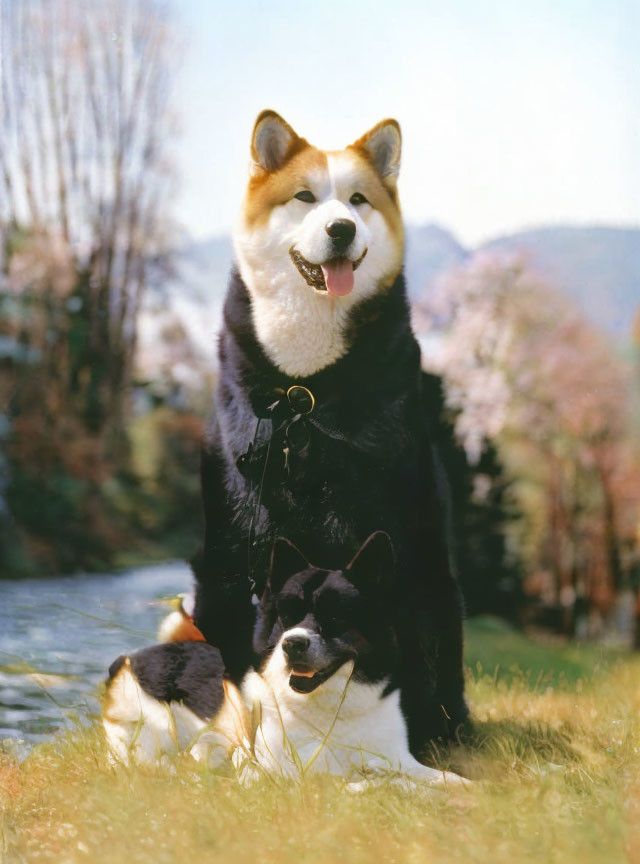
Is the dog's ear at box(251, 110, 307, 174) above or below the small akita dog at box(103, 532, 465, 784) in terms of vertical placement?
above

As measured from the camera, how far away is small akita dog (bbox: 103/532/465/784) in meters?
2.57

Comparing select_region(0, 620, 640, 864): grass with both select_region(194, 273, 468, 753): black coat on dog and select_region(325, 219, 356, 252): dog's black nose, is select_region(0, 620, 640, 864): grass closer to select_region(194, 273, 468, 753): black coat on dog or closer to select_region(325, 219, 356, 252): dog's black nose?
select_region(194, 273, 468, 753): black coat on dog

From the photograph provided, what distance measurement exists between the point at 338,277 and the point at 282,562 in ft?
A: 3.01

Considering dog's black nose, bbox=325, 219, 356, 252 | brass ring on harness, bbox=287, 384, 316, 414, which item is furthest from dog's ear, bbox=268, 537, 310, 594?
dog's black nose, bbox=325, 219, 356, 252

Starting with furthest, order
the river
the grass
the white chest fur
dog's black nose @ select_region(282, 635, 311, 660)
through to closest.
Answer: the river, the white chest fur, dog's black nose @ select_region(282, 635, 311, 660), the grass

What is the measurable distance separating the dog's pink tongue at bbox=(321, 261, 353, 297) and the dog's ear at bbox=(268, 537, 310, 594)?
2.65 feet

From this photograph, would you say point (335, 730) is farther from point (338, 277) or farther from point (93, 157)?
point (93, 157)

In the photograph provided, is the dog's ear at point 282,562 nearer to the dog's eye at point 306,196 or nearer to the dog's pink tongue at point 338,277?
the dog's pink tongue at point 338,277

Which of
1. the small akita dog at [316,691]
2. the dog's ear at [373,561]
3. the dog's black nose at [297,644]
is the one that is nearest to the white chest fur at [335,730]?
the small akita dog at [316,691]

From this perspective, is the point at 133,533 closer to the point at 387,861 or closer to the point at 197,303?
the point at 197,303

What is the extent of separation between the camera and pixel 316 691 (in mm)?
2588

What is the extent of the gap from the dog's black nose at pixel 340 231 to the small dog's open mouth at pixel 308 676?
50.3 inches

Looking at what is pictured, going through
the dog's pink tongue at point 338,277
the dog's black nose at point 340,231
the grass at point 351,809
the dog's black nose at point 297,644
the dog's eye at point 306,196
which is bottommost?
the grass at point 351,809

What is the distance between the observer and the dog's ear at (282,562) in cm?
266
